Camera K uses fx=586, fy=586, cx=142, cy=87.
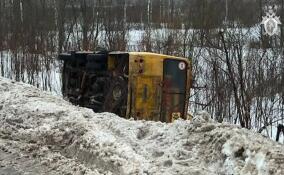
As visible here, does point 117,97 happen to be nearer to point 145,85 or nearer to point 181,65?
point 145,85

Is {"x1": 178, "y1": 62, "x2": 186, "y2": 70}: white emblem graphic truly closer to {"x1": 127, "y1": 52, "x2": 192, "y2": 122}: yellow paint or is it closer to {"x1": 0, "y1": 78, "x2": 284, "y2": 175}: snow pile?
{"x1": 127, "y1": 52, "x2": 192, "y2": 122}: yellow paint

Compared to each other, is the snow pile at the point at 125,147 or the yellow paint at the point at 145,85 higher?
the yellow paint at the point at 145,85

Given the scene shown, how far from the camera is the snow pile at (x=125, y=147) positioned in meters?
5.94

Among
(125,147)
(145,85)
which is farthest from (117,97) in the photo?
(125,147)

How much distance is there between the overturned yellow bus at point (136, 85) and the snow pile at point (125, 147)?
1.66 m

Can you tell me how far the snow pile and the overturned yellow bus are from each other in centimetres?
166

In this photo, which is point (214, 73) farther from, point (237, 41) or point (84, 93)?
point (84, 93)

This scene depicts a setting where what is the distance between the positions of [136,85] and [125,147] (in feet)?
13.7

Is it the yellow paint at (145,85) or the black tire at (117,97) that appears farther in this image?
the black tire at (117,97)

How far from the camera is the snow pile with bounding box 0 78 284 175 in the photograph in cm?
594

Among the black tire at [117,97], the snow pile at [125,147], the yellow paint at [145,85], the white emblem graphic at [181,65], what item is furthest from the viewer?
A: the white emblem graphic at [181,65]

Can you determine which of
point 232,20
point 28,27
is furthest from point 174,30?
point 28,27

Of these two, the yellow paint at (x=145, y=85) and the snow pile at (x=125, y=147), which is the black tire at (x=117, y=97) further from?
the snow pile at (x=125, y=147)

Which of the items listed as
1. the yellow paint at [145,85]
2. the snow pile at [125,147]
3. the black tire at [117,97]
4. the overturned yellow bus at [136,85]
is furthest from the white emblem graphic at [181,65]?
the snow pile at [125,147]
